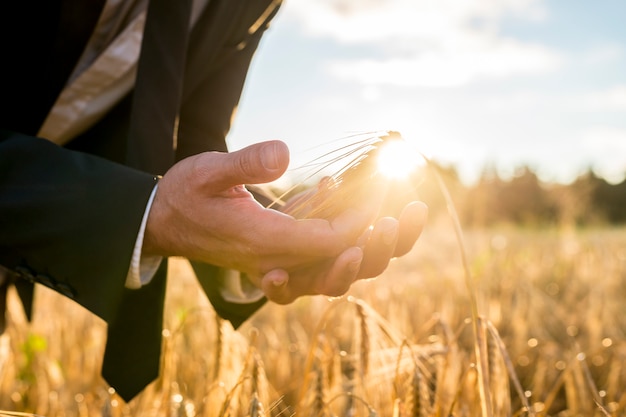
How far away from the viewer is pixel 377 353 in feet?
5.57

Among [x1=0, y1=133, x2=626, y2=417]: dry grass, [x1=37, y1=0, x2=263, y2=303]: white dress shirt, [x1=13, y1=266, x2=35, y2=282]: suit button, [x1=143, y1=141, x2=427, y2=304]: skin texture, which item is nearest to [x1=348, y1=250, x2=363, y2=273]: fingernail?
[x1=143, y1=141, x2=427, y2=304]: skin texture

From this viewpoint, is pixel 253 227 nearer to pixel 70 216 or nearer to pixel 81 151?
pixel 70 216

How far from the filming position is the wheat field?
1.43 metres

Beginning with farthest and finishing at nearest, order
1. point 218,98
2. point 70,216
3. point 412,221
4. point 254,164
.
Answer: point 218,98 → point 412,221 → point 70,216 → point 254,164

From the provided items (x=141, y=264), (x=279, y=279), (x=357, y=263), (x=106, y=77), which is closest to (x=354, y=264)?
(x=357, y=263)

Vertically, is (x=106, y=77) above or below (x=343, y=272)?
above

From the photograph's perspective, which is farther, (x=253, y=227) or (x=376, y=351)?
(x=376, y=351)

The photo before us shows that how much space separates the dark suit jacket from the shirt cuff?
17 mm

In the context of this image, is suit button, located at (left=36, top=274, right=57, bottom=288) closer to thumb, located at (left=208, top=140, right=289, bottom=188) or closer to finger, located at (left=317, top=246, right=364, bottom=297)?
thumb, located at (left=208, top=140, right=289, bottom=188)

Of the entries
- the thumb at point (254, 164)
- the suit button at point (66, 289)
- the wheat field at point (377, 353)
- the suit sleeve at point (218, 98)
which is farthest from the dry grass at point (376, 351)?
the suit sleeve at point (218, 98)

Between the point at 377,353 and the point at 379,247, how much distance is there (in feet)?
1.48

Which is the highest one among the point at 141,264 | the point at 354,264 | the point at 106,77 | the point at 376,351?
the point at 106,77

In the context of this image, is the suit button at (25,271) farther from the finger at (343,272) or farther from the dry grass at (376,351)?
the finger at (343,272)

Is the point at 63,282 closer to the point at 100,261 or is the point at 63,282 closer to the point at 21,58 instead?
the point at 100,261
